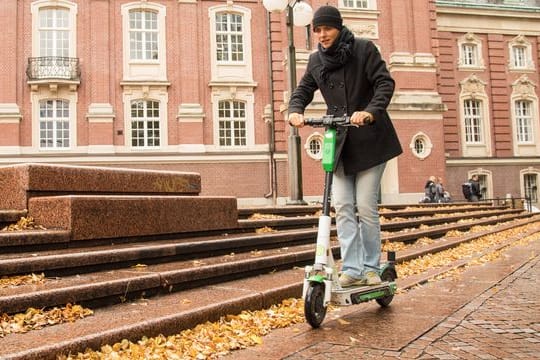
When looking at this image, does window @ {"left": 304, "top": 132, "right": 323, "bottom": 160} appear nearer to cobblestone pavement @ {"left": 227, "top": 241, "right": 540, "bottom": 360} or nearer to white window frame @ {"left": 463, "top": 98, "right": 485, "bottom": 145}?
white window frame @ {"left": 463, "top": 98, "right": 485, "bottom": 145}

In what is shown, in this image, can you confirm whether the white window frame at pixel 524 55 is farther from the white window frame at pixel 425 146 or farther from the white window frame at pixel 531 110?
the white window frame at pixel 425 146

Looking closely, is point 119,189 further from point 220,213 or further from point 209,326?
point 209,326

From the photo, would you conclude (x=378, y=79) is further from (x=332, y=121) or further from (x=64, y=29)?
(x=64, y=29)

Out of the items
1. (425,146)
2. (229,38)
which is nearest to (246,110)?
(229,38)

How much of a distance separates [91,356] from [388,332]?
6.94 feet

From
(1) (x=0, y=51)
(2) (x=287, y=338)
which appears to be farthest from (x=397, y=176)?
(2) (x=287, y=338)

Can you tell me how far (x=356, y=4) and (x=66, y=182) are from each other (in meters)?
21.8

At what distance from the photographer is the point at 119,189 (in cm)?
662

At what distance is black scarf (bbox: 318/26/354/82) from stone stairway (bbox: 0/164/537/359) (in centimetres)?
206

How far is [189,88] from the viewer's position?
77.2 feet

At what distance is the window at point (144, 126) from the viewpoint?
23.1 metres

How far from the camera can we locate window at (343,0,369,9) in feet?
81.7

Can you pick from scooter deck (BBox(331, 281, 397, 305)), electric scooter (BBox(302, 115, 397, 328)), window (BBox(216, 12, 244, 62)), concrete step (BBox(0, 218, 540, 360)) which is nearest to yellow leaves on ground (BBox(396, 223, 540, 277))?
concrete step (BBox(0, 218, 540, 360))

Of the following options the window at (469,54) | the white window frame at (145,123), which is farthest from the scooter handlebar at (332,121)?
the window at (469,54)
